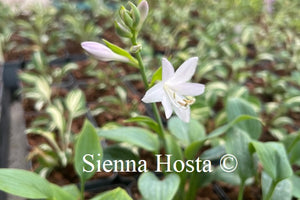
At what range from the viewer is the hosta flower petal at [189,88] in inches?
30.4

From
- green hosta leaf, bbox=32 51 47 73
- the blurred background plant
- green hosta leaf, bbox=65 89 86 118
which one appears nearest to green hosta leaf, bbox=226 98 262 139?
the blurred background plant

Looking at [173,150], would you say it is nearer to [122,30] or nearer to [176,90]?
[176,90]

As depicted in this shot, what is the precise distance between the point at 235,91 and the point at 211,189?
47 cm

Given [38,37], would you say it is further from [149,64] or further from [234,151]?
[234,151]

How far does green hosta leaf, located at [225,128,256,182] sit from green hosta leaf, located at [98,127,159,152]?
0.24 metres

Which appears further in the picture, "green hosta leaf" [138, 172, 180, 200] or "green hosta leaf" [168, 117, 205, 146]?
"green hosta leaf" [168, 117, 205, 146]

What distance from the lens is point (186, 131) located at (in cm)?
119

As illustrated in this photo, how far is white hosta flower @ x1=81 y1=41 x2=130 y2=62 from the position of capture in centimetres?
76

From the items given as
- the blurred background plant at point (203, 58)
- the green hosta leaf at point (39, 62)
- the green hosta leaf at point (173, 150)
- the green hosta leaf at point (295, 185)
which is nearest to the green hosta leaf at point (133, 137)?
the green hosta leaf at point (173, 150)

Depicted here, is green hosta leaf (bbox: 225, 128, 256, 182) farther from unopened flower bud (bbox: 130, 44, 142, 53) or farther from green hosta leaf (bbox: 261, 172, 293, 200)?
unopened flower bud (bbox: 130, 44, 142, 53)

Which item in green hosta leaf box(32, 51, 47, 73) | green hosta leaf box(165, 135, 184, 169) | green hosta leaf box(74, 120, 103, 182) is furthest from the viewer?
green hosta leaf box(32, 51, 47, 73)

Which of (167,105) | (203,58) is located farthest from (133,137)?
(203,58)

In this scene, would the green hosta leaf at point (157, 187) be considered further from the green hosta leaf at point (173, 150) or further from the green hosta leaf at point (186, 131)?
the green hosta leaf at point (186, 131)

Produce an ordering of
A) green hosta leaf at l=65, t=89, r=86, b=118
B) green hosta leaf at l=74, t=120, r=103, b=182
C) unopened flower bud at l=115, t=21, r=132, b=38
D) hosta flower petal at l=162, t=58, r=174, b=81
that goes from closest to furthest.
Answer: hosta flower petal at l=162, t=58, r=174, b=81, unopened flower bud at l=115, t=21, r=132, b=38, green hosta leaf at l=74, t=120, r=103, b=182, green hosta leaf at l=65, t=89, r=86, b=118
